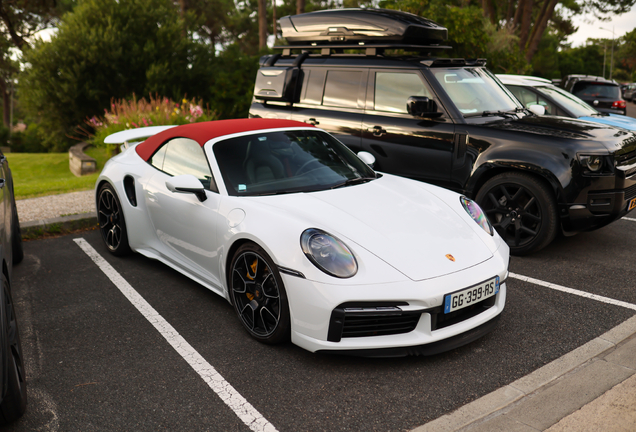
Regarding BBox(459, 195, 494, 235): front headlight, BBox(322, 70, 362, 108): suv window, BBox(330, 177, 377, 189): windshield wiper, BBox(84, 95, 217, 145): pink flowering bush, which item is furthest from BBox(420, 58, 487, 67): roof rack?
BBox(84, 95, 217, 145): pink flowering bush

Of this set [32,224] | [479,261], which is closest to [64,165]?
[32,224]

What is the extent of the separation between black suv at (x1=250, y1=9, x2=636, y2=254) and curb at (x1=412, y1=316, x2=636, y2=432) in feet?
6.36

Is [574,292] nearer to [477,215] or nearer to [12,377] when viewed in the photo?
[477,215]

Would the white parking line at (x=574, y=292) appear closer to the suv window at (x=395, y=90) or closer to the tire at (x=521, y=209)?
the tire at (x=521, y=209)

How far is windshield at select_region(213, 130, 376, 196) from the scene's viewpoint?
409cm

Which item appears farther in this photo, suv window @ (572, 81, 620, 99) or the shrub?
the shrub

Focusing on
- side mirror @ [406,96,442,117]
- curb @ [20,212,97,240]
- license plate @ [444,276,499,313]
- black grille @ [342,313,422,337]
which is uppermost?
side mirror @ [406,96,442,117]

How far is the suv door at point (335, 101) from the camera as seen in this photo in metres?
6.51

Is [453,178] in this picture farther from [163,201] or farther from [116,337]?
[116,337]

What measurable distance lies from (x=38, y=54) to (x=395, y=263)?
684 inches

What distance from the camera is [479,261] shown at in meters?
3.54

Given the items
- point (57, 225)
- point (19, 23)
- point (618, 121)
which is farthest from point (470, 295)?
point (19, 23)

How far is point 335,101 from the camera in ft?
22.2

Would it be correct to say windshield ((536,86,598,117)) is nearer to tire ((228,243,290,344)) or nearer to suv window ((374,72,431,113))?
suv window ((374,72,431,113))
